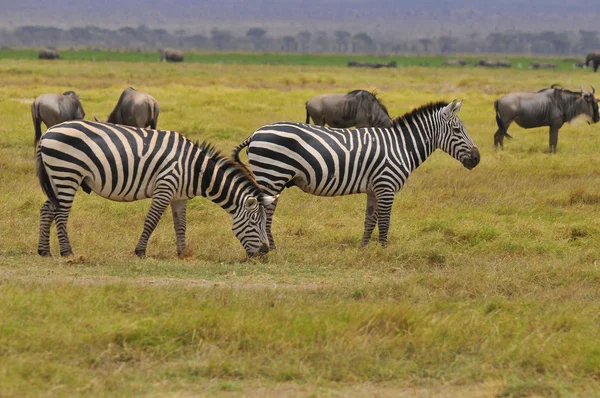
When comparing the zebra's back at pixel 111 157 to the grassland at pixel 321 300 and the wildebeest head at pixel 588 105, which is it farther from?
the wildebeest head at pixel 588 105

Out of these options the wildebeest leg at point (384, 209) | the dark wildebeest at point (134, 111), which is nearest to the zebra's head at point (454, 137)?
the wildebeest leg at point (384, 209)

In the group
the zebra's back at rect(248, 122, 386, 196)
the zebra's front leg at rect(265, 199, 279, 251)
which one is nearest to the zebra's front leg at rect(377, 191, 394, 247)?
the zebra's back at rect(248, 122, 386, 196)

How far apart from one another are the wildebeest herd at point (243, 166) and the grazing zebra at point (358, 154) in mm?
10

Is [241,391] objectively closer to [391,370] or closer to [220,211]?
[391,370]

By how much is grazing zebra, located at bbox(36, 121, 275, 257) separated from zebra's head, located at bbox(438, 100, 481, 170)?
2303 mm

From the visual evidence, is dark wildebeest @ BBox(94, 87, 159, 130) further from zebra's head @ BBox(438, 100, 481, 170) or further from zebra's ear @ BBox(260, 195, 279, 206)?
zebra's ear @ BBox(260, 195, 279, 206)

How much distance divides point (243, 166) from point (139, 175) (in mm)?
978

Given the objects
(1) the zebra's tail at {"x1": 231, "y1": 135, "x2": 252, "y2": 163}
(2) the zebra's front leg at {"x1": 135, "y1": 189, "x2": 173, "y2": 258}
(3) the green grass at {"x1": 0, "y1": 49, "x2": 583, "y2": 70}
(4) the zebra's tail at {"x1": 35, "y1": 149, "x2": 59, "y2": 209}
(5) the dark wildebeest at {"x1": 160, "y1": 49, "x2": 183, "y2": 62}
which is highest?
(1) the zebra's tail at {"x1": 231, "y1": 135, "x2": 252, "y2": 163}

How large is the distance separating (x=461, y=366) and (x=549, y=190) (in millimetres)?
7833

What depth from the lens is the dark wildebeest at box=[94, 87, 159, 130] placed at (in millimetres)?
17031

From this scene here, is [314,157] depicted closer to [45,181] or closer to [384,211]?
[384,211]

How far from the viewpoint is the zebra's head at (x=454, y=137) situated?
33.2 ft

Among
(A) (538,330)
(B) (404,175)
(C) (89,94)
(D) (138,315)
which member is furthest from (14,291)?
(C) (89,94)

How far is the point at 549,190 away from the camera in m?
13.1
